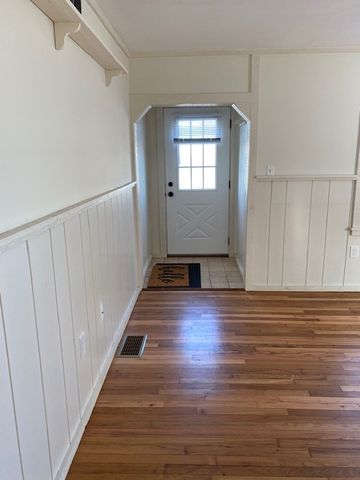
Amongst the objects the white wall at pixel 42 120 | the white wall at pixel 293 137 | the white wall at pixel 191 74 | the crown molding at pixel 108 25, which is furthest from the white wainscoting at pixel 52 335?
the white wall at pixel 293 137

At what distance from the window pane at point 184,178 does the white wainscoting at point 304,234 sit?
1572 mm

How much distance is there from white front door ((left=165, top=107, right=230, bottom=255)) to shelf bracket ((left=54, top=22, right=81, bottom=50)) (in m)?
3.15

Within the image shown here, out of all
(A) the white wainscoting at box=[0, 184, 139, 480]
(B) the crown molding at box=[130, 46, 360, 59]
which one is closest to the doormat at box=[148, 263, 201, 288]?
(A) the white wainscoting at box=[0, 184, 139, 480]

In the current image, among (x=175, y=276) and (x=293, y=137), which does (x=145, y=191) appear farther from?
(x=293, y=137)

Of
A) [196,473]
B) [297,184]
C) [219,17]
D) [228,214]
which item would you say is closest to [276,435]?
[196,473]

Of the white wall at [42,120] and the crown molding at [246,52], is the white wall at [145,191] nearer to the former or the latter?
the crown molding at [246,52]

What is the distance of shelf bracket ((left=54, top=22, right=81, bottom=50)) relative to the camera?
5.17 ft

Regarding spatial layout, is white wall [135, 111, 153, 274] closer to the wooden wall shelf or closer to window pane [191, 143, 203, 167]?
window pane [191, 143, 203, 167]

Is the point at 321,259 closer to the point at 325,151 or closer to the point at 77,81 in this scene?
the point at 325,151

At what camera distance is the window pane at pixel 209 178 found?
4812 millimetres

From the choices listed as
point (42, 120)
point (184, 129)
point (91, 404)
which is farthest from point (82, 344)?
point (184, 129)

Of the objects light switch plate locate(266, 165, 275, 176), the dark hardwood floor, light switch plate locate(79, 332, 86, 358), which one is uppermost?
light switch plate locate(266, 165, 275, 176)

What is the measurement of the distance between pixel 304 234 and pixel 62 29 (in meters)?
2.79

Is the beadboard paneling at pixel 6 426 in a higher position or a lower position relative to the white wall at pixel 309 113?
lower
